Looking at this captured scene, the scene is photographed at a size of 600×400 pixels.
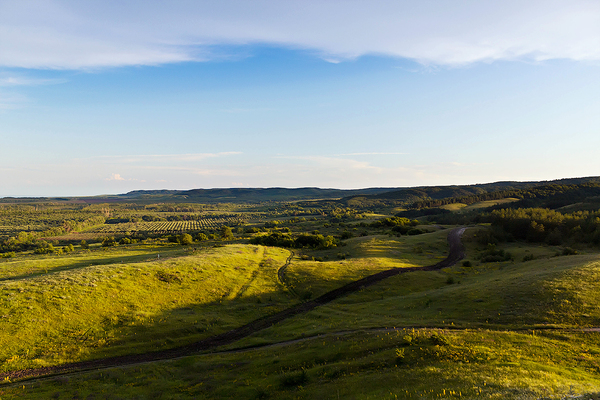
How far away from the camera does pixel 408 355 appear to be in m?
18.6

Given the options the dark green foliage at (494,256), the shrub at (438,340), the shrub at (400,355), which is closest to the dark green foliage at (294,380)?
the shrub at (400,355)

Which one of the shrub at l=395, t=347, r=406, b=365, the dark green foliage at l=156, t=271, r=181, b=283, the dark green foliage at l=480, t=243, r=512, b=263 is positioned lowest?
the dark green foliage at l=480, t=243, r=512, b=263

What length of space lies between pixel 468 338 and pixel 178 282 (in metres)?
37.1

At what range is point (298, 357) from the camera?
22.5m

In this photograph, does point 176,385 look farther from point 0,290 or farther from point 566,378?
point 0,290

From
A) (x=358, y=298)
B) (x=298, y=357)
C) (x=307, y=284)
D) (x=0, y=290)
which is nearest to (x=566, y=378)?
(x=298, y=357)

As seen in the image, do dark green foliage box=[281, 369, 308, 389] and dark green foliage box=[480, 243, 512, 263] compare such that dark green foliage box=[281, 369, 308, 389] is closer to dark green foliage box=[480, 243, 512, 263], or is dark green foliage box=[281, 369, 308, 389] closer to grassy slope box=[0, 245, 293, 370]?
grassy slope box=[0, 245, 293, 370]

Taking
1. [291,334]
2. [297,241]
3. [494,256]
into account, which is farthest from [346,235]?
[291,334]

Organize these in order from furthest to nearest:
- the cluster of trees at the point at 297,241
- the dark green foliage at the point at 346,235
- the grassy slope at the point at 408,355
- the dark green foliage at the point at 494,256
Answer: the dark green foliage at the point at 346,235 < the cluster of trees at the point at 297,241 < the dark green foliage at the point at 494,256 < the grassy slope at the point at 408,355

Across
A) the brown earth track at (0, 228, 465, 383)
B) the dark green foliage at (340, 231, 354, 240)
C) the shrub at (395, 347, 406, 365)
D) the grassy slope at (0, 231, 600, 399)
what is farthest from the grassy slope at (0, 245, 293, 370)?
the dark green foliage at (340, 231, 354, 240)

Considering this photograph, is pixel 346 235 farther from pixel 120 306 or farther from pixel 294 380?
pixel 294 380

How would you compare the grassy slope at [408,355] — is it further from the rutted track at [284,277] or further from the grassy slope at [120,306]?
the rutted track at [284,277]

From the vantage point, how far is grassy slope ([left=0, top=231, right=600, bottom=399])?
15.3m

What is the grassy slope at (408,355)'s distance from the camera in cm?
1529
